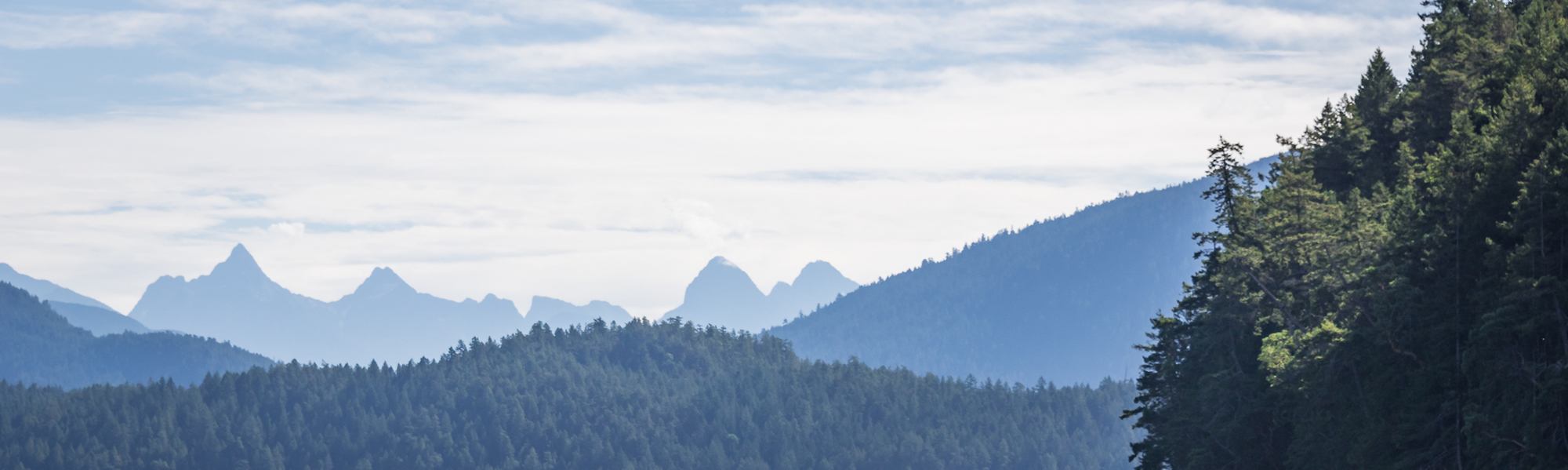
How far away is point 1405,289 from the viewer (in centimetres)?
4838

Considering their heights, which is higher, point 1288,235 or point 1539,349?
point 1288,235

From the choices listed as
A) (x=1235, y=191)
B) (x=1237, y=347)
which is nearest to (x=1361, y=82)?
(x=1235, y=191)

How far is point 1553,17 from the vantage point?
5591cm

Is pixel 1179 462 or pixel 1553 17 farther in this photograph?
pixel 1179 462

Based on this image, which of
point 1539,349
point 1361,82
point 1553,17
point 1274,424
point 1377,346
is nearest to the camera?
point 1539,349

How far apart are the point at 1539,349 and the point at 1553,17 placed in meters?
16.7

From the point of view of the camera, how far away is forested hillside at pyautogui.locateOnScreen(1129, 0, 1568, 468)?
43219 mm

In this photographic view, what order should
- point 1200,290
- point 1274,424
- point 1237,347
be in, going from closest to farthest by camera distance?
1. point 1274,424
2. point 1237,347
3. point 1200,290

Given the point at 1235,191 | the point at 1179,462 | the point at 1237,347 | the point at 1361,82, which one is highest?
the point at 1361,82

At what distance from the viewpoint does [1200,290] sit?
7250 centimetres

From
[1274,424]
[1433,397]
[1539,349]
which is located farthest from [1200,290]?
[1539,349]

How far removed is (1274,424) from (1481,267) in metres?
17.1

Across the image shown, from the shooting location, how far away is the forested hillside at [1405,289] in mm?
43219

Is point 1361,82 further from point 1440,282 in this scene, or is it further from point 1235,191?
point 1440,282
